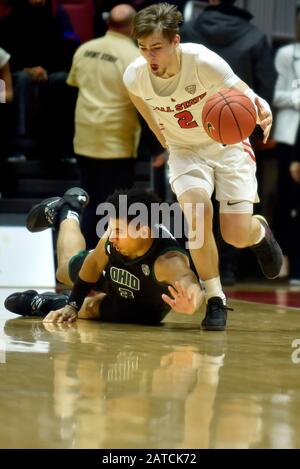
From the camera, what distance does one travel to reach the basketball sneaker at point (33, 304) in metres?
5.66

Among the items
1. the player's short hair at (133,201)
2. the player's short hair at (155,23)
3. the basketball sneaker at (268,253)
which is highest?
the player's short hair at (155,23)

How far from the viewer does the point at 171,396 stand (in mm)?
3270

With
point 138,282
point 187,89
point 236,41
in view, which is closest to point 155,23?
point 187,89

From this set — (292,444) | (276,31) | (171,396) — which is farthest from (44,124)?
(292,444)

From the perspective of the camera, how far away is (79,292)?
5.32m

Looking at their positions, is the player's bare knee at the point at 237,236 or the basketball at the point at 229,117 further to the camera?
the player's bare knee at the point at 237,236

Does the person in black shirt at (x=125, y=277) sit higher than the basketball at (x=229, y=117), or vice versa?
Result: the basketball at (x=229, y=117)

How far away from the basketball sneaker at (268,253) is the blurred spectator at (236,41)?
8.36ft

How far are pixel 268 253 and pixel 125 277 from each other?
1.02 m

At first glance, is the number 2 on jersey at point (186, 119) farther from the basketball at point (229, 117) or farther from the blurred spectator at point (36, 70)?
the blurred spectator at point (36, 70)

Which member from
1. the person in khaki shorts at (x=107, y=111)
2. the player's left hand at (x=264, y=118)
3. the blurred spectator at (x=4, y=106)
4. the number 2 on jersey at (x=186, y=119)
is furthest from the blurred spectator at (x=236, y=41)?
the player's left hand at (x=264, y=118)

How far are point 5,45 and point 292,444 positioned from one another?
6972 mm

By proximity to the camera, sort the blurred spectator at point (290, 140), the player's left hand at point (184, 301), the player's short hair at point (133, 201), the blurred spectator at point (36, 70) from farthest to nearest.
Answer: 1. the blurred spectator at point (36, 70)
2. the blurred spectator at point (290, 140)
3. the player's short hair at point (133, 201)
4. the player's left hand at point (184, 301)

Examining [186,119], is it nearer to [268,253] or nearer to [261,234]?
[261,234]
